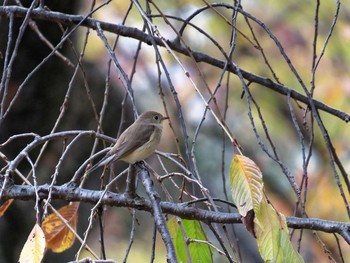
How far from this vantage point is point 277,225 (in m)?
1.47

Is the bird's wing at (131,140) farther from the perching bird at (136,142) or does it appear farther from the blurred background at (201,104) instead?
the blurred background at (201,104)

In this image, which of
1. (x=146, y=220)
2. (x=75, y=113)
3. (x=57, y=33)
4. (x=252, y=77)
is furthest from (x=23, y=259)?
(x=146, y=220)

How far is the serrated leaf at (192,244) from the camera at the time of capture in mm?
1864

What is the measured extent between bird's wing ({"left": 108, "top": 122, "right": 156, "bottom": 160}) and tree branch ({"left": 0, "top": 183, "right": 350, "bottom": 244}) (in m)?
0.32

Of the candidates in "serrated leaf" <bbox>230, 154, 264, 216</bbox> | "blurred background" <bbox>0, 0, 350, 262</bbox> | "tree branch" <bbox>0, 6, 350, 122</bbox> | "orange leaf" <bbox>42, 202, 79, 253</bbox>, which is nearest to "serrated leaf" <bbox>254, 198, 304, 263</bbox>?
"serrated leaf" <bbox>230, 154, 264, 216</bbox>

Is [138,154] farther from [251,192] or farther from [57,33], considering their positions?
[57,33]

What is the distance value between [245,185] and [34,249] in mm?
474

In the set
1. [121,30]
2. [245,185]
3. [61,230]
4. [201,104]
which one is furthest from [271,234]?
[201,104]

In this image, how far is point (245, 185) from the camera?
4.72ft

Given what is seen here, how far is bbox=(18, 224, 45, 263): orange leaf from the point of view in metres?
1.53

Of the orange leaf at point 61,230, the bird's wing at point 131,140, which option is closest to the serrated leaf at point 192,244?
the orange leaf at point 61,230

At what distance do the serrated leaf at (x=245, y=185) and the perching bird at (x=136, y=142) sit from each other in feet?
2.67

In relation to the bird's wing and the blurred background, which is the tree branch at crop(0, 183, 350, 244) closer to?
the bird's wing

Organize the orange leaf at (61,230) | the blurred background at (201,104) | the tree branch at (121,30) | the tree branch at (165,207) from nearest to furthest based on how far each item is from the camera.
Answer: the tree branch at (165,207), the orange leaf at (61,230), the tree branch at (121,30), the blurred background at (201,104)
